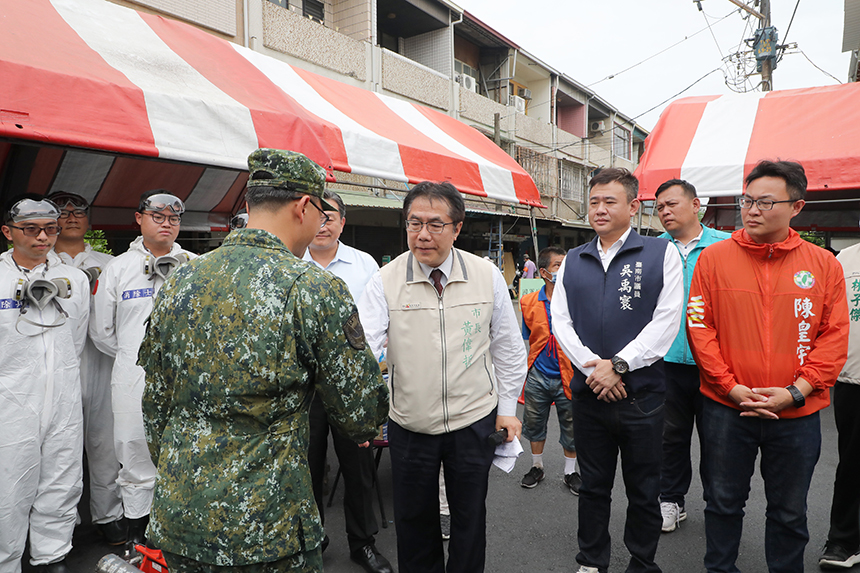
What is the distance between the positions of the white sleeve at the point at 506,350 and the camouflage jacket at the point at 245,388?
40.1 inches

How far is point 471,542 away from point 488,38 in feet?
54.2

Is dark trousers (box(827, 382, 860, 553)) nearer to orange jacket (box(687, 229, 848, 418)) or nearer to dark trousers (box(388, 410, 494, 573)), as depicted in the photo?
orange jacket (box(687, 229, 848, 418))

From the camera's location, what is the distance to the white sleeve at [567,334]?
2.51m

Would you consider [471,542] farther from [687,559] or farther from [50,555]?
[50,555]

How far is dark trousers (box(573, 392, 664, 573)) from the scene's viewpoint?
243 cm

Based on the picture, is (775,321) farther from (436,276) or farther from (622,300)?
(436,276)

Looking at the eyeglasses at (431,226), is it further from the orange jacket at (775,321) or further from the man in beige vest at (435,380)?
the orange jacket at (775,321)

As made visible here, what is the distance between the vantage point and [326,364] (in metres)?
1.40

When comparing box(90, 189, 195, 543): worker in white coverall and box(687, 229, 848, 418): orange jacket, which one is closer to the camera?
box(687, 229, 848, 418): orange jacket

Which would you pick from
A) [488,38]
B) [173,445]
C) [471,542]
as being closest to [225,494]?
[173,445]

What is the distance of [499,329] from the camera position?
7.63 feet

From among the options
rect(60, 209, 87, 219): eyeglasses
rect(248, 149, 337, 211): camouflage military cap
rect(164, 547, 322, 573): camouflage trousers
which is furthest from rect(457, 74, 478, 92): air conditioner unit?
rect(164, 547, 322, 573): camouflage trousers

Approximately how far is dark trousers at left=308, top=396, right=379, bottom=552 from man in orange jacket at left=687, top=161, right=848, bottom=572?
179 centimetres

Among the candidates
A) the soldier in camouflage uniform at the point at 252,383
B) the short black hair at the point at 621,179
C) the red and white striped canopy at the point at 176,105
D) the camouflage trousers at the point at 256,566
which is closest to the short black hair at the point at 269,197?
the soldier in camouflage uniform at the point at 252,383
